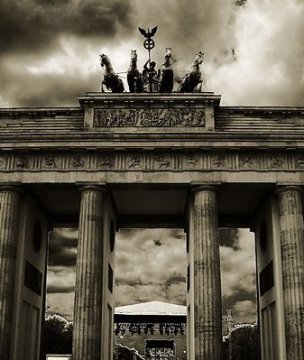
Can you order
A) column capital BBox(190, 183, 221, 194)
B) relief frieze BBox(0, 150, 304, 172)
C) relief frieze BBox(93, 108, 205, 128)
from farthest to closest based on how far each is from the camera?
relief frieze BBox(93, 108, 205, 128)
relief frieze BBox(0, 150, 304, 172)
column capital BBox(190, 183, 221, 194)

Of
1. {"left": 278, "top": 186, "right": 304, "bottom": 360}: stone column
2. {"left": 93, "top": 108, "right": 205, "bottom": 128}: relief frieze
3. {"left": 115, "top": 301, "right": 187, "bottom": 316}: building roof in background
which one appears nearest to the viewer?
{"left": 278, "top": 186, "right": 304, "bottom": 360}: stone column

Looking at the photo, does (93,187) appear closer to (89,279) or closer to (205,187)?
(89,279)

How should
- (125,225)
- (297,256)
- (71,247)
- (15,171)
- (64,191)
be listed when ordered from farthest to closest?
(71,247) → (125,225) → (64,191) → (15,171) → (297,256)

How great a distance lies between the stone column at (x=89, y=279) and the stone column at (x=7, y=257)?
158 inches

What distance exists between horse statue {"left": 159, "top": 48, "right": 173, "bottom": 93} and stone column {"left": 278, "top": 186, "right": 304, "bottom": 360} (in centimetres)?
1020

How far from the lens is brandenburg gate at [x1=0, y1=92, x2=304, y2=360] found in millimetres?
30984

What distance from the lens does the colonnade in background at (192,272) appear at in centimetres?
3019

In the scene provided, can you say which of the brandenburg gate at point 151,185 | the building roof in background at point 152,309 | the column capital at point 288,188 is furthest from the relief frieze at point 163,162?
the building roof in background at point 152,309

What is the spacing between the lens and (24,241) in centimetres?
3412

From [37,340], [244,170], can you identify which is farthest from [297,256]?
[37,340]

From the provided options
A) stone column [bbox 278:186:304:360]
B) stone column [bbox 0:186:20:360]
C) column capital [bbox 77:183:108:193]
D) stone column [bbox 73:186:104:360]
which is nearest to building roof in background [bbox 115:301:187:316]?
stone column [bbox 0:186:20:360]

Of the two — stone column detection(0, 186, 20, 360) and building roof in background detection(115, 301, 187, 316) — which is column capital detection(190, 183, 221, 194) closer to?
stone column detection(0, 186, 20, 360)

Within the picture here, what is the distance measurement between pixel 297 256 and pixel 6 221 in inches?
684

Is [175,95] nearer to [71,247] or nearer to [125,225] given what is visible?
[125,225]
